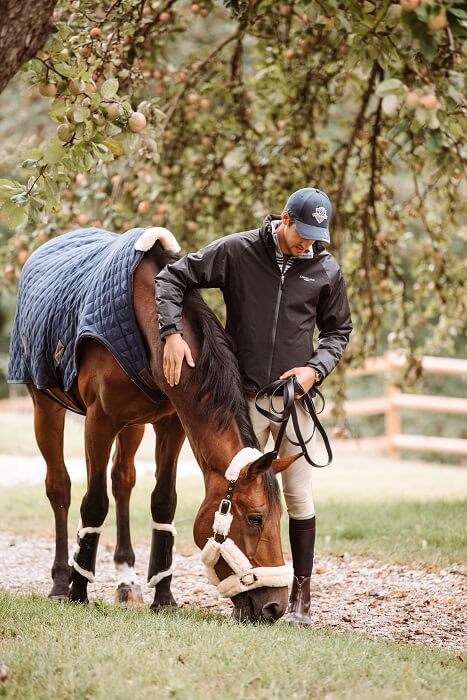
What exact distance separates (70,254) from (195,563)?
2.32 meters

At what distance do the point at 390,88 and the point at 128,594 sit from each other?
320cm

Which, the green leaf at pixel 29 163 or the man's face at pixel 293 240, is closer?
the green leaf at pixel 29 163

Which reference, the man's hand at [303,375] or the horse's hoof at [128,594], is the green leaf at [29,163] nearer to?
the man's hand at [303,375]

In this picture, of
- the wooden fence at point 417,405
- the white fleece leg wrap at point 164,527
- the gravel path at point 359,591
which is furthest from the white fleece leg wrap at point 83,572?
the wooden fence at point 417,405

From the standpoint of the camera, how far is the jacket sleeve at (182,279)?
4422 mm

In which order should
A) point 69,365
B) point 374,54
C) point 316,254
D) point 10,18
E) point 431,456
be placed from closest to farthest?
point 10,18 → point 374,54 → point 316,254 → point 69,365 → point 431,456

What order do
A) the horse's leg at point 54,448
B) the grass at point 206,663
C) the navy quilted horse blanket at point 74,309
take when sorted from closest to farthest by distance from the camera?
the grass at point 206,663 → the navy quilted horse blanket at point 74,309 → the horse's leg at point 54,448

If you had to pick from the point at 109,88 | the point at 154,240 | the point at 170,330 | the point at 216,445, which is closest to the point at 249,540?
the point at 216,445

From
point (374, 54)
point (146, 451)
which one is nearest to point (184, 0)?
point (374, 54)

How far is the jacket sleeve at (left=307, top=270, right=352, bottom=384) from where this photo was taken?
4664 millimetres

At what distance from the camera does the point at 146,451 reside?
528 inches

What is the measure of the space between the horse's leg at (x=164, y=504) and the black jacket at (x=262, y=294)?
2.58 ft

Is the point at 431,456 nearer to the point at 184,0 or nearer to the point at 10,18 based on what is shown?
the point at 184,0

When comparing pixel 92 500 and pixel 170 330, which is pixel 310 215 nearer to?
pixel 170 330
